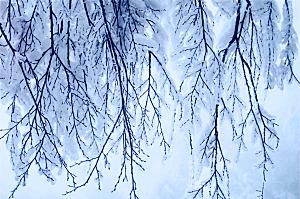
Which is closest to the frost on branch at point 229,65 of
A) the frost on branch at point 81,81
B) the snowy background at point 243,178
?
the frost on branch at point 81,81

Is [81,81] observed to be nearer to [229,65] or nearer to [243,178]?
[229,65]

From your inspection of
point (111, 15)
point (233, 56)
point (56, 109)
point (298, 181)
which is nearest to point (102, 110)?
point (56, 109)

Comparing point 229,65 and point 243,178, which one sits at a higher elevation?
point 243,178

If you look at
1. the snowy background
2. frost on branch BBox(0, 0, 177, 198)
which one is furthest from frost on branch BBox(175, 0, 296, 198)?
the snowy background

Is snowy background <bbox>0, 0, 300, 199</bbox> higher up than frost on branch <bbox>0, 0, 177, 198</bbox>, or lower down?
higher up

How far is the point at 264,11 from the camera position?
120 centimetres

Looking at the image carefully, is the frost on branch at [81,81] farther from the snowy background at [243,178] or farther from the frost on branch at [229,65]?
the snowy background at [243,178]

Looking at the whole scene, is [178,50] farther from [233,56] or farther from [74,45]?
[74,45]

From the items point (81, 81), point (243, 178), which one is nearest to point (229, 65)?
point (81, 81)

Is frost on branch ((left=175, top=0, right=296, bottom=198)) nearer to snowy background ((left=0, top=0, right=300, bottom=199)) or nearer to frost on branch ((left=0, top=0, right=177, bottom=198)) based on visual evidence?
frost on branch ((left=0, top=0, right=177, bottom=198))

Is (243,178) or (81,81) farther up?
(243,178)

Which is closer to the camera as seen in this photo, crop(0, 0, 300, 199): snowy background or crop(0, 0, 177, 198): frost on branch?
crop(0, 0, 177, 198): frost on branch

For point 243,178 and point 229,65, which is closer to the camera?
point 229,65

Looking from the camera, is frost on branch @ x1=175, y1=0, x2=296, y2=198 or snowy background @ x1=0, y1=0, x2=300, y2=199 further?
snowy background @ x1=0, y1=0, x2=300, y2=199
